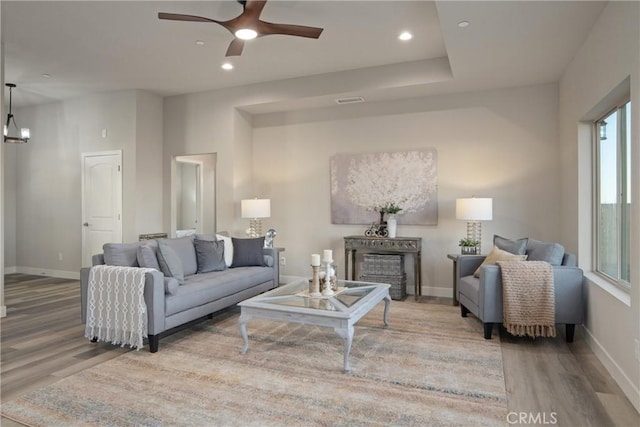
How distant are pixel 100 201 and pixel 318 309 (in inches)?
195

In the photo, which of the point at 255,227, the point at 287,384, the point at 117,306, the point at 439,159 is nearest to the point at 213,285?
the point at 117,306

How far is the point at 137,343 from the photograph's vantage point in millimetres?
3271

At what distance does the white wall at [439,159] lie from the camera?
4984 mm

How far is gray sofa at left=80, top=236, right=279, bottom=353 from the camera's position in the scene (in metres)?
3.27

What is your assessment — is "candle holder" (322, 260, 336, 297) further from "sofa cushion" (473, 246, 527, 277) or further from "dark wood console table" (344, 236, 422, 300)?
"dark wood console table" (344, 236, 422, 300)

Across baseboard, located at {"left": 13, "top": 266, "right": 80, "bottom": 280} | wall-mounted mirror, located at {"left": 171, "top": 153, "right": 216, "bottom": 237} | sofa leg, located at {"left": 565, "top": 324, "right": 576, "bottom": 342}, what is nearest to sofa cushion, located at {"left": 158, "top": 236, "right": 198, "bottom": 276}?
wall-mounted mirror, located at {"left": 171, "top": 153, "right": 216, "bottom": 237}

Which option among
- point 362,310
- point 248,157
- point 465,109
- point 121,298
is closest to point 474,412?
point 362,310

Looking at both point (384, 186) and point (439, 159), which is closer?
point (439, 159)

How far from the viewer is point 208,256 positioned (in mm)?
4465

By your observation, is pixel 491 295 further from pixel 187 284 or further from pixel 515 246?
pixel 187 284

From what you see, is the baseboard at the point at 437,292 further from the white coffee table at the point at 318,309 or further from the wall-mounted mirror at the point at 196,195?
the wall-mounted mirror at the point at 196,195

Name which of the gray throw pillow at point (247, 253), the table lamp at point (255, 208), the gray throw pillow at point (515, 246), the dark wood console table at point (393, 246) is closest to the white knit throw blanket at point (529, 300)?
the gray throw pillow at point (515, 246)

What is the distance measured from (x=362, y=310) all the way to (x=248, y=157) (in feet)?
12.7

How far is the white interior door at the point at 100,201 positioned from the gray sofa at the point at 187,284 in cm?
245
